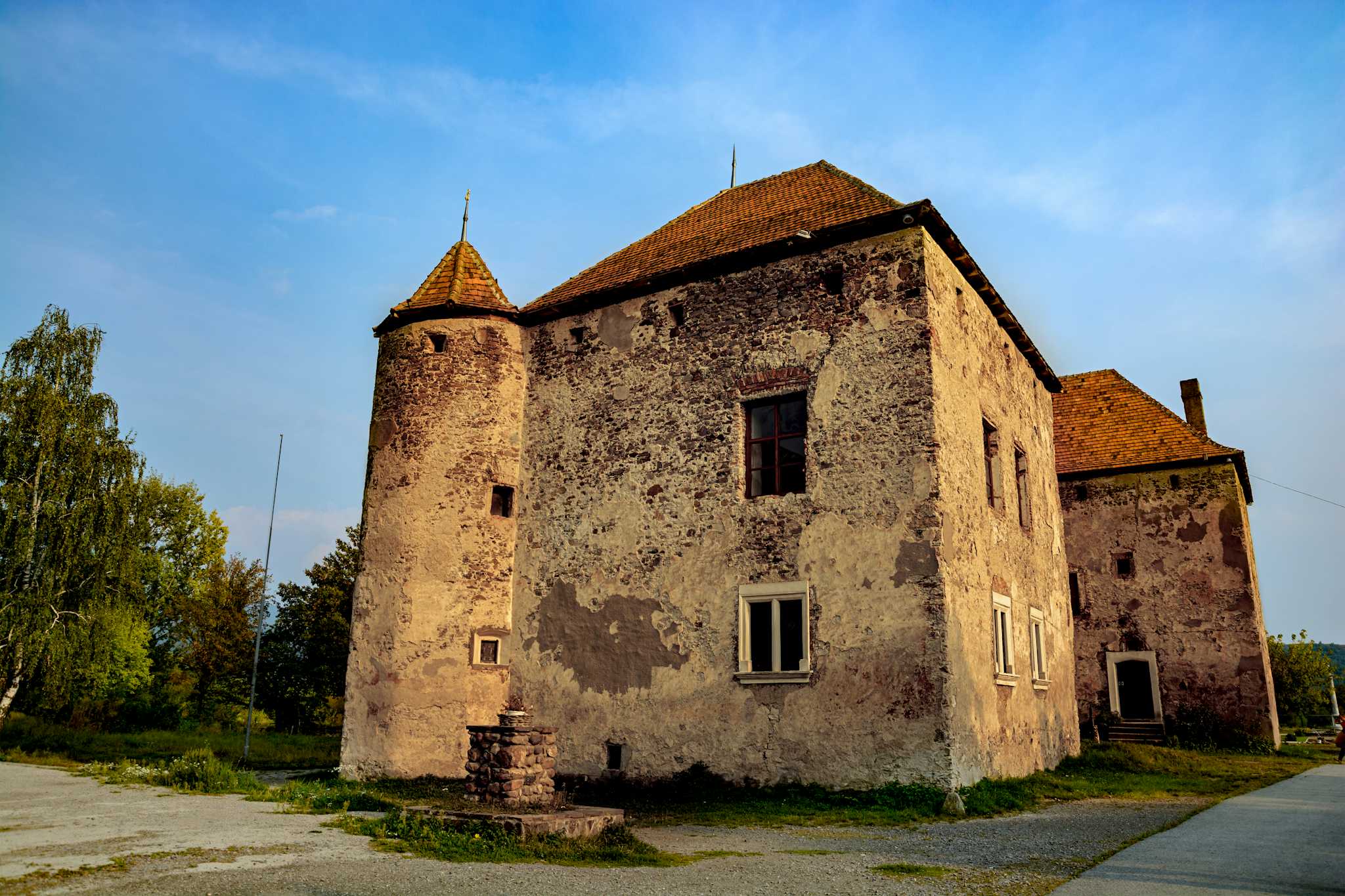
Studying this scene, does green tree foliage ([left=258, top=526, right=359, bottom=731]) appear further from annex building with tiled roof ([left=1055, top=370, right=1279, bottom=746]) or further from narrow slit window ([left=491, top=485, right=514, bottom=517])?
annex building with tiled roof ([left=1055, top=370, right=1279, bottom=746])

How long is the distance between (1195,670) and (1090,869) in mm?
17519

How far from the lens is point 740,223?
1623 cm

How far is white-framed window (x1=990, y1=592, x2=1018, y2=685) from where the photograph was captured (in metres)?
14.0

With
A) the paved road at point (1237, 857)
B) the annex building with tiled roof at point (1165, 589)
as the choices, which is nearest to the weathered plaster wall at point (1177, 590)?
the annex building with tiled roof at point (1165, 589)

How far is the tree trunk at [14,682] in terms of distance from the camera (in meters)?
21.8

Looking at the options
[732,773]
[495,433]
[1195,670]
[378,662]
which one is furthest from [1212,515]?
[378,662]

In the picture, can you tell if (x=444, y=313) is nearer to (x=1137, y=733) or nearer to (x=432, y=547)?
(x=432, y=547)

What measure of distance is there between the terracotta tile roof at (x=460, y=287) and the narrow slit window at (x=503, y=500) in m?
3.30

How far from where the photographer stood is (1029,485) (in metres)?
17.7

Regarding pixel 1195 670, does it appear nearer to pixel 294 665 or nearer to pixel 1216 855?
pixel 1216 855

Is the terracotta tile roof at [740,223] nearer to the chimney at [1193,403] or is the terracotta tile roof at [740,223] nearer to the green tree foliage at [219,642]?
the chimney at [1193,403]

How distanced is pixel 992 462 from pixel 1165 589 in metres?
10.3

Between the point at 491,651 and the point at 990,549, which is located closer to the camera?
the point at 990,549

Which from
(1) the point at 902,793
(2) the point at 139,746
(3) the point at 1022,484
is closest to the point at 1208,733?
(3) the point at 1022,484
